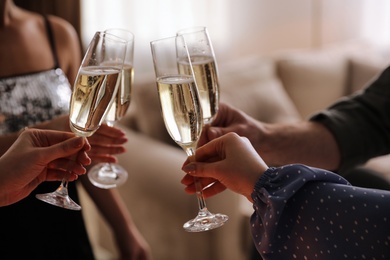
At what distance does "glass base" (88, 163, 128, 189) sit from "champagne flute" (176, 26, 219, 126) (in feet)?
1.06

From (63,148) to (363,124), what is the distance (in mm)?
770

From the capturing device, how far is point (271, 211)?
816 millimetres

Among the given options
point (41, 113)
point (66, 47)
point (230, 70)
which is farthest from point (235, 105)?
point (41, 113)

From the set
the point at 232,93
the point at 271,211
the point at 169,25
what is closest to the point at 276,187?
the point at 271,211

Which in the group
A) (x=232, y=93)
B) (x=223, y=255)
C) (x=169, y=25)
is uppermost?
(x=169, y=25)

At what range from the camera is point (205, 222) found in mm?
1047

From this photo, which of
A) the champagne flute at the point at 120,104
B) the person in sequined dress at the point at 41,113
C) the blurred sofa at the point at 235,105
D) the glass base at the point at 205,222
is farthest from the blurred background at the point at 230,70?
the glass base at the point at 205,222

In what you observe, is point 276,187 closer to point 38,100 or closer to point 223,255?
point 38,100

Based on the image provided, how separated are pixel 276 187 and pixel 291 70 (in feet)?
8.81

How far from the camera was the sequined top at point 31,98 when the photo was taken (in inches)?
61.9

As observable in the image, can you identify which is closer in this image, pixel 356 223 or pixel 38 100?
pixel 356 223

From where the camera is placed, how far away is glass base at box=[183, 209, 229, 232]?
102 centimetres

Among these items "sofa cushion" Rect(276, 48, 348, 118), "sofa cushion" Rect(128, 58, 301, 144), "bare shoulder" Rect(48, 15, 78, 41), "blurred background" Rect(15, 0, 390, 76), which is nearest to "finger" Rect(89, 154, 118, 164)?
"bare shoulder" Rect(48, 15, 78, 41)

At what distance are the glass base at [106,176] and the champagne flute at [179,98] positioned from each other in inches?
13.6
